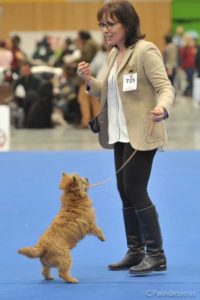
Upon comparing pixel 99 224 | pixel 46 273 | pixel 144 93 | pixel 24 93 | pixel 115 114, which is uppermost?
pixel 144 93

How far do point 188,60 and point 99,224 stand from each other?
1396 cm

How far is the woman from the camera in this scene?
371 cm

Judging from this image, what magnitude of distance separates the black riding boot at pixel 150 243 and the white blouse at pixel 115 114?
41 cm

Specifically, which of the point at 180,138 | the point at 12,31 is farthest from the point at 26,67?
the point at 12,31

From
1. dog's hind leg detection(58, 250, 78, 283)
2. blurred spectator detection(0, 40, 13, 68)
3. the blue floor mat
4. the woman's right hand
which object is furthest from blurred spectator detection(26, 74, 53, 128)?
dog's hind leg detection(58, 250, 78, 283)

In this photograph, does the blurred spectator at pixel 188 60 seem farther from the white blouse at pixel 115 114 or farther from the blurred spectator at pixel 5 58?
the white blouse at pixel 115 114

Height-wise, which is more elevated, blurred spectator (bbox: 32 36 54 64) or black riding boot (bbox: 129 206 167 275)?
blurred spectator (bbox: 32 36 54 64)

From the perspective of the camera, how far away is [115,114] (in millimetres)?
3904

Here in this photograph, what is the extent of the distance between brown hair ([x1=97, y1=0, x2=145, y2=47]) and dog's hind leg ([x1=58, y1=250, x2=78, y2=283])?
3.82ft

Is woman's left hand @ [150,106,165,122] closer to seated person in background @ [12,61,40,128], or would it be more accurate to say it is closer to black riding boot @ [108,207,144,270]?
black riding boot @ [108,207,144,270]

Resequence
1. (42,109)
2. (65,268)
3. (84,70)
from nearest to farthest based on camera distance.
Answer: (65,268)
(84,70)
(42,109)

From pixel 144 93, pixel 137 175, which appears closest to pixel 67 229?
pixel 137 175

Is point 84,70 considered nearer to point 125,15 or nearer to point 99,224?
point 125,15

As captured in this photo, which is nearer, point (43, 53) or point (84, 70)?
point (84, 70)
